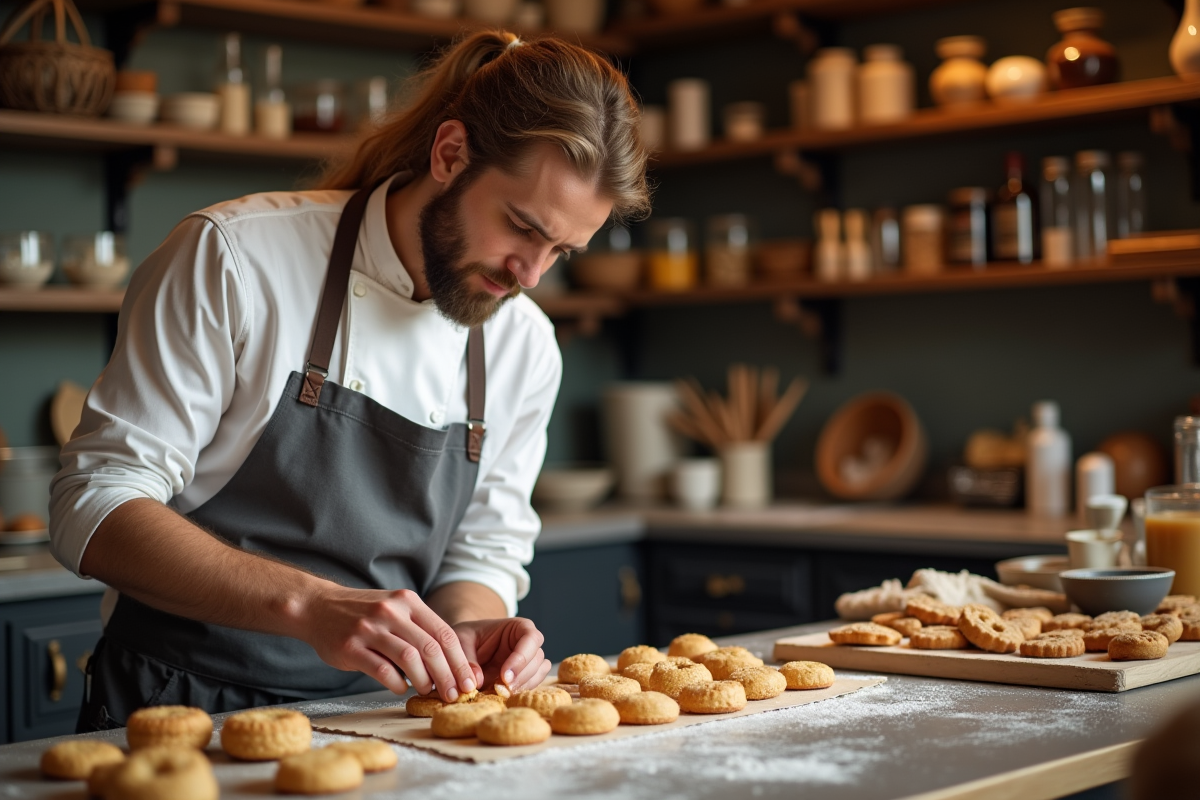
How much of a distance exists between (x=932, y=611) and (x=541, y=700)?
2.04ft

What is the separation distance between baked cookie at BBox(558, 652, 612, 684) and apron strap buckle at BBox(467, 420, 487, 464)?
16.5 inches

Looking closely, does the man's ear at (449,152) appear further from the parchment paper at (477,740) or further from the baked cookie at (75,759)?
the baked cookie at (75,759)

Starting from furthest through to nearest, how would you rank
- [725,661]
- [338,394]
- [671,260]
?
[671,260]
[338,394]
[725,661]

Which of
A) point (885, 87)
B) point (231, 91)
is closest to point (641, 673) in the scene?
point (231, 91)

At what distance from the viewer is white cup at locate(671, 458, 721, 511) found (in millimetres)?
3973

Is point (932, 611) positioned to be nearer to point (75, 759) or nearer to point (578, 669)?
point (578, 669)

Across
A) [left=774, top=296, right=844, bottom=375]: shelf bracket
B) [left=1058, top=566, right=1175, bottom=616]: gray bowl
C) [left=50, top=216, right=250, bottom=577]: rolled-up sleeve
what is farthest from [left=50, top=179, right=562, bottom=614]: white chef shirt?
[left=774, top=296, right=844, bottom=375]: shelf bracket

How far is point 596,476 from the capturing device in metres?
3.92

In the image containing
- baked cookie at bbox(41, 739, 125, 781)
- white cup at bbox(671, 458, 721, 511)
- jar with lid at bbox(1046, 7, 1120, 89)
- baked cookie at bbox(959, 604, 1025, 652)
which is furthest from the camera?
white cup at bbox(671, 458, 721, 511)

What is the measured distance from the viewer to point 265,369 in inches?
72.2

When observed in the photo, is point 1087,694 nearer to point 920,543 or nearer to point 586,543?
point 920,543

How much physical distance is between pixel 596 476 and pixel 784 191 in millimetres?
1080

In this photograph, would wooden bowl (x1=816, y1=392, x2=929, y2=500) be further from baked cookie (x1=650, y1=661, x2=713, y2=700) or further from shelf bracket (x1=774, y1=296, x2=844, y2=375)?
baked cookie (x1=650, y1=661, x2=713, y2=700)

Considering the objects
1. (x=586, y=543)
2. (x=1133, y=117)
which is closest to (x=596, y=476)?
(x=586, y=543)
